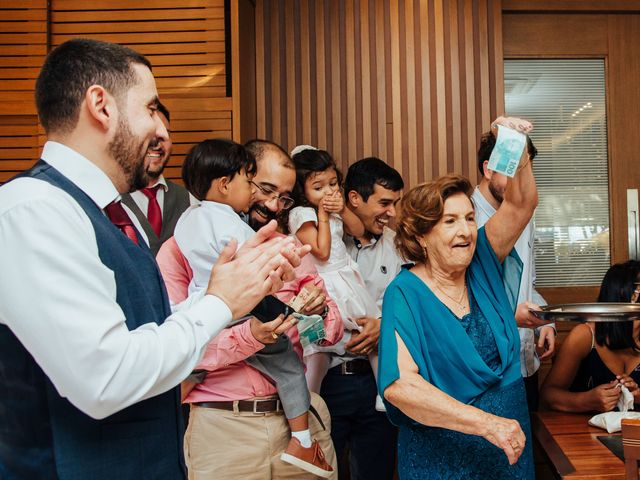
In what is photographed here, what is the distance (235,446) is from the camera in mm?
1816

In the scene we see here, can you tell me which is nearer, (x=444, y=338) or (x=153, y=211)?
(x=444, y=338)

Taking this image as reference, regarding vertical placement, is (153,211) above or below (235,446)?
above

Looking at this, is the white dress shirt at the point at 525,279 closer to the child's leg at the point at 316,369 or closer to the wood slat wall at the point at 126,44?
the child's leg at the point at 316,369

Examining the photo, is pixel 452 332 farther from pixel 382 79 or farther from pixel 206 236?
pixel 382 79

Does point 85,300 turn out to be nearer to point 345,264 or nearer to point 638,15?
point 345,264

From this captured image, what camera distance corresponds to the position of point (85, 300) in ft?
3.13

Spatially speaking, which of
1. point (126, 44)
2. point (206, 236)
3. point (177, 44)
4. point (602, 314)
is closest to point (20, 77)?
point (126, 44)

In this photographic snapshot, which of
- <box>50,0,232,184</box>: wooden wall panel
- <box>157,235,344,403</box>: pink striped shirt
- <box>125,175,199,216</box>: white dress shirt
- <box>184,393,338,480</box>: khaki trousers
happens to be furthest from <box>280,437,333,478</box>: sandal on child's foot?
<box>50,0,232,184</box>: wooden wall panel

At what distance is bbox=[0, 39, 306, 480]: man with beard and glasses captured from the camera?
951mm

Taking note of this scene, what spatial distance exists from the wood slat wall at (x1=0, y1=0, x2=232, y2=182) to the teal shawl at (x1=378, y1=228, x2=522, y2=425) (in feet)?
5.89

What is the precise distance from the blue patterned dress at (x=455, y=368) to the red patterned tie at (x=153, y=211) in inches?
47.4

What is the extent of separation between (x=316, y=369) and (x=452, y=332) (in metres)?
0.87

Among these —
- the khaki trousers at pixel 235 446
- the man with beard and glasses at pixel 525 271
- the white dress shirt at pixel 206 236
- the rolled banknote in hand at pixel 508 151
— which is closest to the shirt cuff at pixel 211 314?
the white dress shirt at pixel 206 236

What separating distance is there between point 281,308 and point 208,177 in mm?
489
